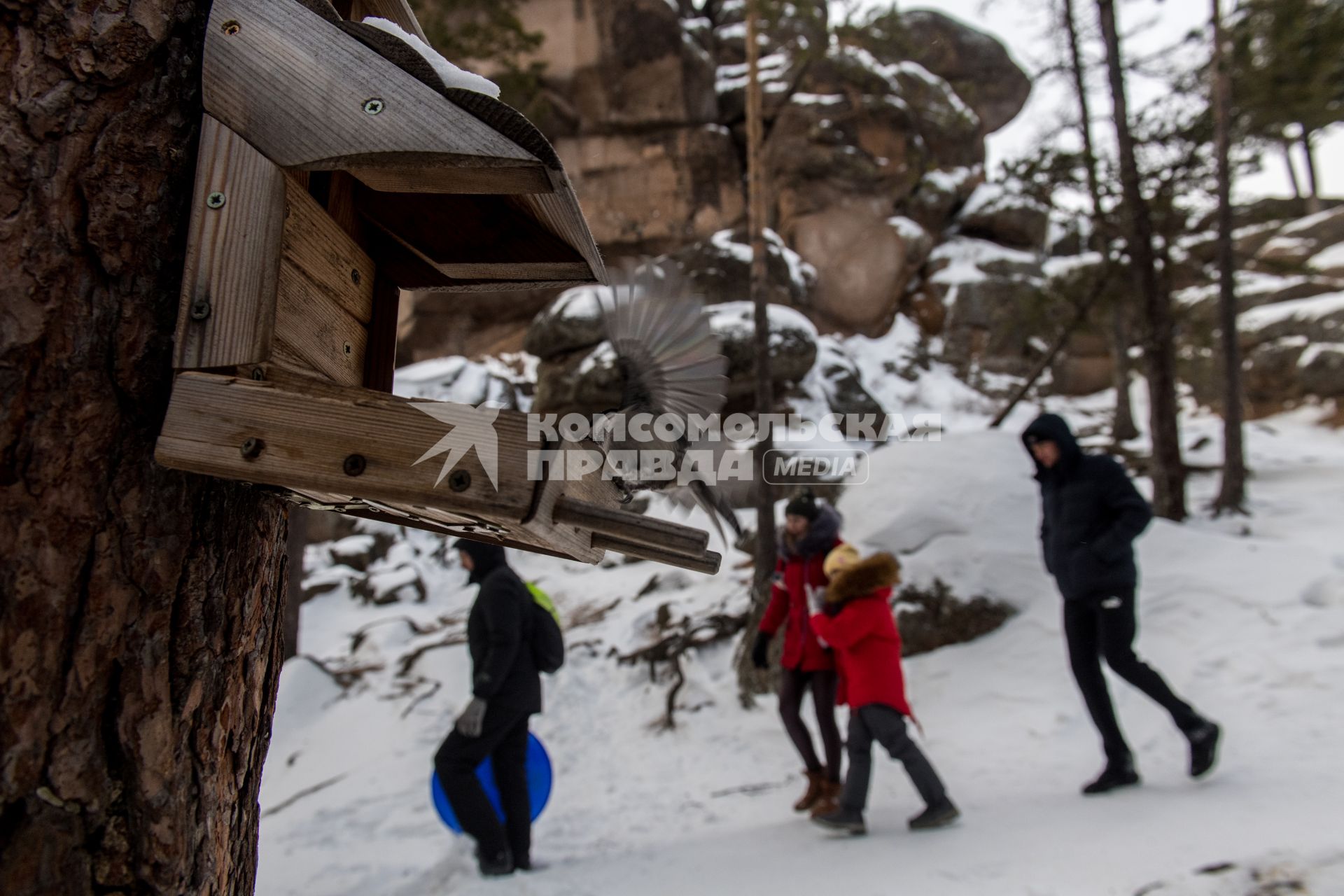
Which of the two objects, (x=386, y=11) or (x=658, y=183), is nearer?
(x=386, y=11)

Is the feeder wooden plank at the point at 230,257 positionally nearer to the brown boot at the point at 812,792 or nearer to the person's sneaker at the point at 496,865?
the person's sneaker at the point at 496,865

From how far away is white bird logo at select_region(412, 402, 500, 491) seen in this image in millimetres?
1246

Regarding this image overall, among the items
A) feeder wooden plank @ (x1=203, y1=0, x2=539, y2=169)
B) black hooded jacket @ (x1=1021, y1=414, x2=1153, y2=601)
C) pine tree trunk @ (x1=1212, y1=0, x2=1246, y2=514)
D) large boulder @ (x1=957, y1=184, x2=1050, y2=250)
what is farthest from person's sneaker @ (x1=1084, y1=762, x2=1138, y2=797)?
large boulder @ (x1=957, y1=184, x2=1050, y2=250)

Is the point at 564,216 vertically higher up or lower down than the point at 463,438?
higher up

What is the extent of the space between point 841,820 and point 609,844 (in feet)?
3.90

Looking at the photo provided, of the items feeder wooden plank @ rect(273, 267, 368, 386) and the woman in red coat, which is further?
the woman in red coat

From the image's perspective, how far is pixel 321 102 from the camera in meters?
1.30

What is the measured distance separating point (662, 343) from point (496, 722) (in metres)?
2.01

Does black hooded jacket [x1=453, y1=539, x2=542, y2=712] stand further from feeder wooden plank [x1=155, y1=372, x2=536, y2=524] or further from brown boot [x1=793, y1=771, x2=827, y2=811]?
feeder wooden plank [x1=155, y1=372, x2=536, y2=524]

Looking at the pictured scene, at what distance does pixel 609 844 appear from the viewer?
4207mm

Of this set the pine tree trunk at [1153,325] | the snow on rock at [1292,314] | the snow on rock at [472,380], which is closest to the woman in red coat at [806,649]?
the pine tree trunk at [1153,325]

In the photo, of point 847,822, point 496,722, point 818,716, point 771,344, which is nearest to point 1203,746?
point 847,822

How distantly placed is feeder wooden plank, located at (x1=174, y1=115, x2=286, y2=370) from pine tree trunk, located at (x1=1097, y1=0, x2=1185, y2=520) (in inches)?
372

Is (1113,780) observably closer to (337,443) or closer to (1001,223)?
(337,443)
